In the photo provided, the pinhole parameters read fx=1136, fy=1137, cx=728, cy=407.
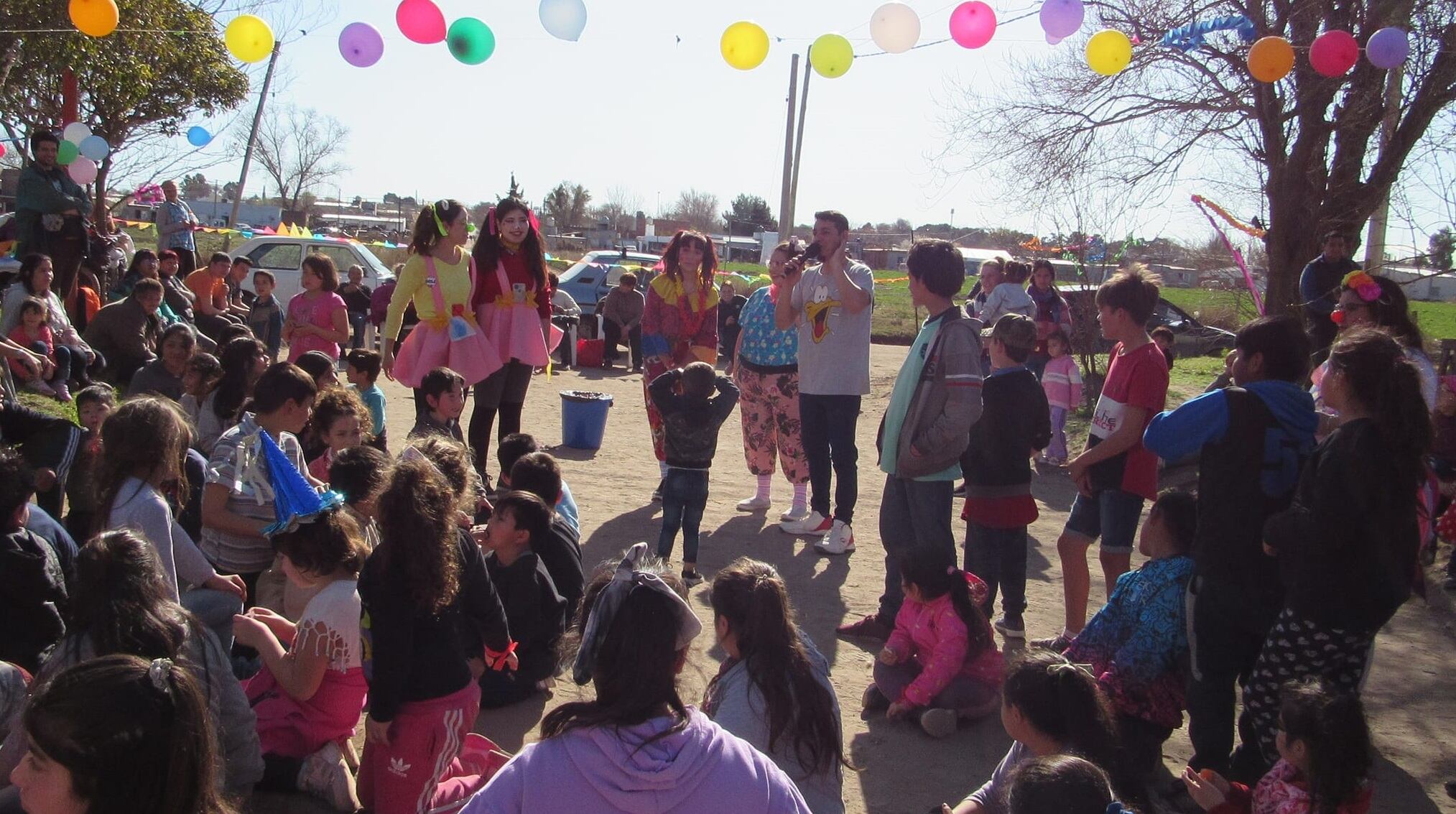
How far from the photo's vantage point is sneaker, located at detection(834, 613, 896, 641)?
4.97 m

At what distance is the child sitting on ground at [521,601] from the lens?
4.15 meters

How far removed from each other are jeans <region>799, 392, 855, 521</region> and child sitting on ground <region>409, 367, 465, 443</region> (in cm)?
188

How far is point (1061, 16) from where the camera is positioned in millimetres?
6945

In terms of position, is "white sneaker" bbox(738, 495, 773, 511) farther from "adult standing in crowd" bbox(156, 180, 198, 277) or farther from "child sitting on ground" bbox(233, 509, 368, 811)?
"adult standing in crowd" bbox(156, 180, 198, 277)

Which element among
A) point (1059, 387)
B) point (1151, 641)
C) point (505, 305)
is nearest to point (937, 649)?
point (1151, 641)

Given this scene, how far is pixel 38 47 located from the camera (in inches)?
457

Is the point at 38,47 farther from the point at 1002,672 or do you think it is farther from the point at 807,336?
the point at 1002,672

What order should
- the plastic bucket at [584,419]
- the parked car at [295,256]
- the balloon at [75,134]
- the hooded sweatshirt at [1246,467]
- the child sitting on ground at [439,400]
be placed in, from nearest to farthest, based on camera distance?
the hooded sweatshirt at [1246,467] → the child sitting on ground at [439,400] → the plastic bucket at [584,419] → the balloon at [75,134] → the parked car at [295,256]

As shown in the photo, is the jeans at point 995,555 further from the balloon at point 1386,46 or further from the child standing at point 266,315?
the child standing at point 266,315

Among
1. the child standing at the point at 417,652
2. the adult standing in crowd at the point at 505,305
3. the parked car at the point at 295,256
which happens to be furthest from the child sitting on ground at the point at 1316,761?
the parked car at the point at 295,256

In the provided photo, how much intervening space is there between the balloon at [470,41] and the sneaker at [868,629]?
4212mm

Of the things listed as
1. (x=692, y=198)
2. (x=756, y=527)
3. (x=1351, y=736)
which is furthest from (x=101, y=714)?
(x=692, y=198)

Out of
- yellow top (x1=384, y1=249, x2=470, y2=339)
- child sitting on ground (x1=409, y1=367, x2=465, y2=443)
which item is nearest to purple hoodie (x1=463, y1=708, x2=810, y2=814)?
child sitting on ground (x1=409, y1=367, x2=465, y2=443)

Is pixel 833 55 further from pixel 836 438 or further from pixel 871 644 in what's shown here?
pixel 871 644
